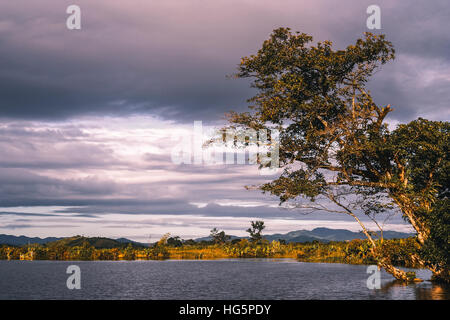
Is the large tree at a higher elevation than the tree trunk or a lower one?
higher

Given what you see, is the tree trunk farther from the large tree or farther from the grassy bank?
the grassy bank

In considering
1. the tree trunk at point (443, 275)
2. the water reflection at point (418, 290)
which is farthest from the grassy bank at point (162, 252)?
the tree trunk at point (443, 275)

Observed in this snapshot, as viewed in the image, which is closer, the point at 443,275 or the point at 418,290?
the point at 418,290

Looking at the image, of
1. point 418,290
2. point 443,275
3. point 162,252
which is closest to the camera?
point 418,290

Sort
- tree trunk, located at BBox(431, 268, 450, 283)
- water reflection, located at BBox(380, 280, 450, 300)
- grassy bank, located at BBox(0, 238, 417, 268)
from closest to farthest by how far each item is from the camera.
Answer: water reflection, located at BBox(380, 280, 450, 300) → tree trunk, located at BBox(431, 268, 450, 283) → grassy bank, located at BBox(0, 238, 417, 268)

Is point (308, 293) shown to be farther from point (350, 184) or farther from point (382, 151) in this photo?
point (382, 151)

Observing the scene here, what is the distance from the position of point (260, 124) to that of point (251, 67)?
4865 mm

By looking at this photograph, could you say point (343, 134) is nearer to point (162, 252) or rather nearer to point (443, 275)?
point (443, 275)

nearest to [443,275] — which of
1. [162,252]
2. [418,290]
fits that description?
[418,290]

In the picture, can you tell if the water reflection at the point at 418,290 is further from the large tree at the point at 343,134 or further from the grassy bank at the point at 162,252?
the grassy bank at the point at 162,252

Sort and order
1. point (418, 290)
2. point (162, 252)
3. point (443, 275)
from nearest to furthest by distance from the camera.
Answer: point (418, 290)
point (443, 275)
point (162, 252)

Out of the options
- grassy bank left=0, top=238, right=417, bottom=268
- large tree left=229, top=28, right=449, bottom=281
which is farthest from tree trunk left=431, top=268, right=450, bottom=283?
grassy bank left=0, top=238, right=417, bottom=268
